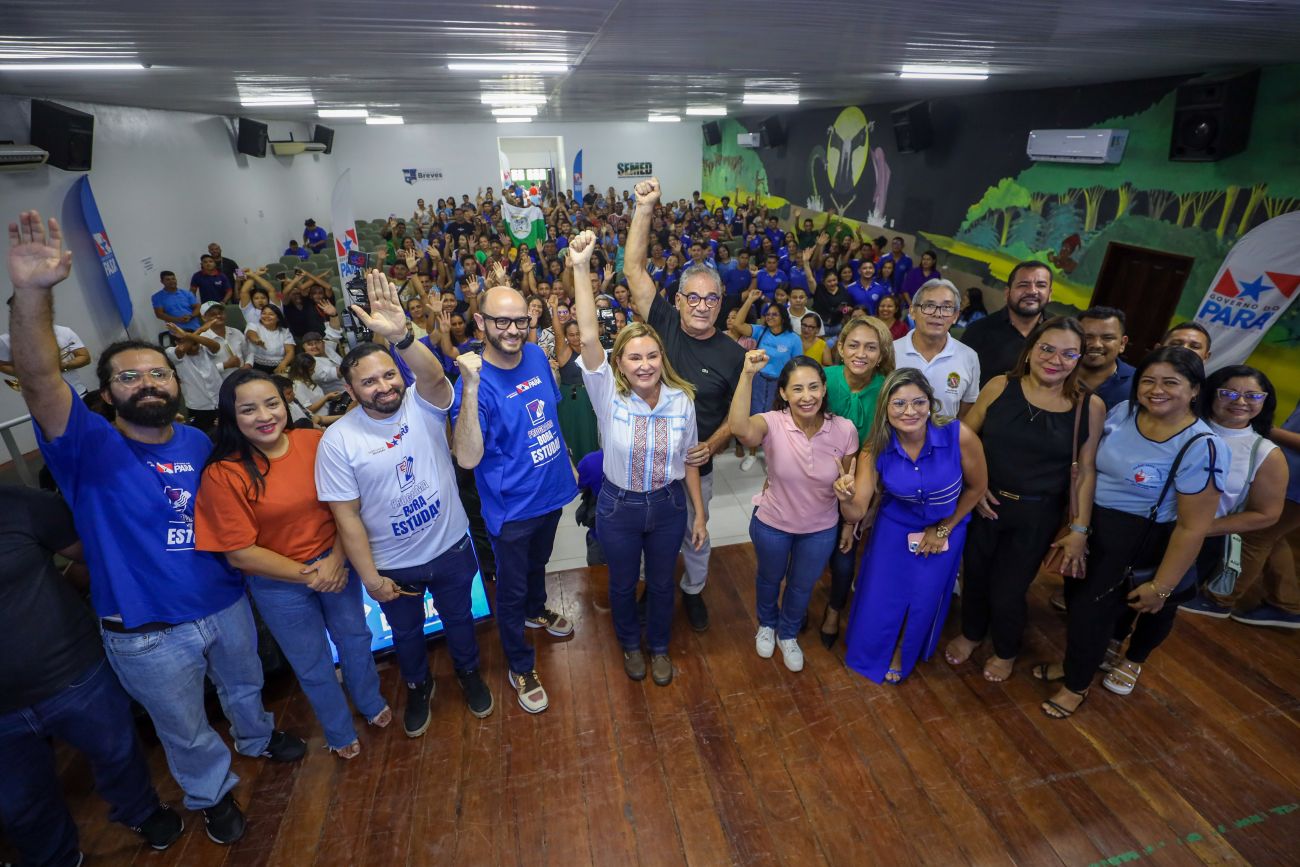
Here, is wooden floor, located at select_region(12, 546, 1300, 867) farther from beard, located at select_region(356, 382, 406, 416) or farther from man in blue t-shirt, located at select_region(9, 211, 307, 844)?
beard, located at select_region(356, 382, 406, 416)

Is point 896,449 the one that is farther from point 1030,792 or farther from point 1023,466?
point 1030,792

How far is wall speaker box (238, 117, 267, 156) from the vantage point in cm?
1073

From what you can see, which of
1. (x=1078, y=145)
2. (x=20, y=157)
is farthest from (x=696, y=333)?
(x=20, y=157)

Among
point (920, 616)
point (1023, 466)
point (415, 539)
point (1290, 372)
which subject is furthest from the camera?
point (1290, 372)

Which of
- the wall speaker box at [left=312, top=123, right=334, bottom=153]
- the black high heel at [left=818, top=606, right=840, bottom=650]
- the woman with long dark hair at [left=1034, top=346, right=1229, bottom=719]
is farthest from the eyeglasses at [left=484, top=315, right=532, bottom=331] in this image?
the wall speaker box at [left=312, top=123, right=334, bottom=153]

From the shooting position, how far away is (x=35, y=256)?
158 cm

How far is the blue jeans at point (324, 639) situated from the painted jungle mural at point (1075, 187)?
21.7 ft

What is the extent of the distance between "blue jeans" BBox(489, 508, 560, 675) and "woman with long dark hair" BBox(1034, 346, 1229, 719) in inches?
88.2

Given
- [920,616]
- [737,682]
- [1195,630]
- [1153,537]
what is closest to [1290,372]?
[1195,630]

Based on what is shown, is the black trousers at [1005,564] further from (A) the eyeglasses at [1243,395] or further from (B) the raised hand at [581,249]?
(B) the raised hand at [581,249]

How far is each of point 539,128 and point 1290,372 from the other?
18834 millimetres

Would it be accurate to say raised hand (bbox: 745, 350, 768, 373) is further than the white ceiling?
No

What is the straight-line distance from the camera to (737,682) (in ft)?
9.27

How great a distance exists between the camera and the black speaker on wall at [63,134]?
5.92 m
